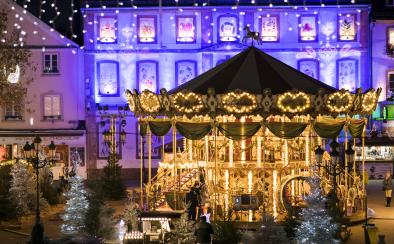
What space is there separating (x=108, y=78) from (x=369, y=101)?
22717 millimetres

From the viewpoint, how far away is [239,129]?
2573cm

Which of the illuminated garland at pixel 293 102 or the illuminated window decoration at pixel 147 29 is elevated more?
the illuminated window decoration at pixel 147 29

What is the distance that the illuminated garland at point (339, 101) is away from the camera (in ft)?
82.7

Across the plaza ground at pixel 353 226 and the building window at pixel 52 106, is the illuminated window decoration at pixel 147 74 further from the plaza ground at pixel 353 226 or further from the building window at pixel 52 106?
the plaza ground at pixel 353 226

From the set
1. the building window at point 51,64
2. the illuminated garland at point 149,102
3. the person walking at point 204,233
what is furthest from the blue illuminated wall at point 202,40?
the person walking at point 204,233

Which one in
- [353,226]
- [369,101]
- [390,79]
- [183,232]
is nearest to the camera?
[183,232]

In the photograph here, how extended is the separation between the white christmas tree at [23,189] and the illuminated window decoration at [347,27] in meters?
23.3

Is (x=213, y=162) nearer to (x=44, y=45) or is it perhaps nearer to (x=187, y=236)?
(x=187, y=236)

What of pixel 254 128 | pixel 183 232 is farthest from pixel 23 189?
pixel 183 232

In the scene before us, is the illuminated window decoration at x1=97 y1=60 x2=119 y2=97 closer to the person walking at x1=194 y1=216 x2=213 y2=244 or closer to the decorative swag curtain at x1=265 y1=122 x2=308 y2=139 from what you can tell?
the decorative swag curtain at x1=265 y1=122 x2=308 y2=139

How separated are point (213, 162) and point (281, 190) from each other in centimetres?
319

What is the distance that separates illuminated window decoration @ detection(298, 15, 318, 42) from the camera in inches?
1827

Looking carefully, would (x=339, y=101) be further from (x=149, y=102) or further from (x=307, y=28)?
(x=307, y=28)

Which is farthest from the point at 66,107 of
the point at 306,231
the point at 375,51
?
the point at 306,231
